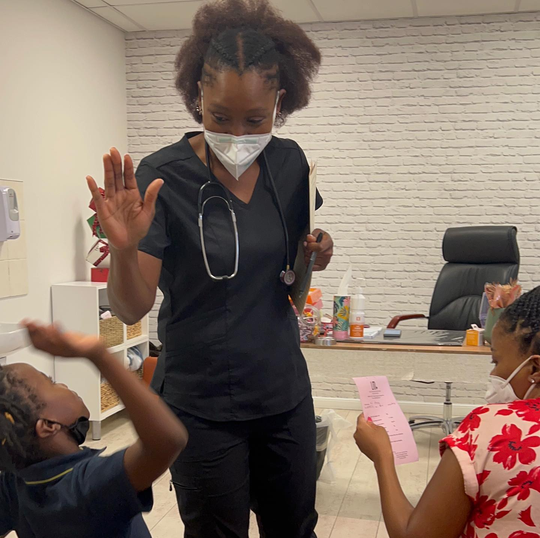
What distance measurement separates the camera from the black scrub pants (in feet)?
4.46

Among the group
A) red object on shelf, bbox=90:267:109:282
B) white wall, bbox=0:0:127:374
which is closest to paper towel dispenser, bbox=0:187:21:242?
white wall, bbox=0:0:127:374

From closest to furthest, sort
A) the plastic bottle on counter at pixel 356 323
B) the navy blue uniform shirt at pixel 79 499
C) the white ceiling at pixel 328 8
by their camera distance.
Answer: the navy blue uniform shirt at pixel 79 499 < the plastic bottle on counter at pixel 356 323 < the white ceiling at pixel 328 8

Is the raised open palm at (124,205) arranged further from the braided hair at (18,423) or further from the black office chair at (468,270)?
the black office chair at (468,270)

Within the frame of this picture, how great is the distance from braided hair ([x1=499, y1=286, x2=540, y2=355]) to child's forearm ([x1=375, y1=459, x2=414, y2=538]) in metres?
0.36

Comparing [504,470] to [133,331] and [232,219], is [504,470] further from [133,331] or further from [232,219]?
[133,331]

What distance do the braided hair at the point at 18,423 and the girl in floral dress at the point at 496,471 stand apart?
0.66 meters

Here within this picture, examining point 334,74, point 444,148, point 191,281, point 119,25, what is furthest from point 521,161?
point 191,281

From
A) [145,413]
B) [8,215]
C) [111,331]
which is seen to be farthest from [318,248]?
[111,331]

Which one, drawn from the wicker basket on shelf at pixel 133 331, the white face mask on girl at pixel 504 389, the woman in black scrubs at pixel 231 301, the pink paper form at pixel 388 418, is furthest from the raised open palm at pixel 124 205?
the wicker basket on shelf at pixel 133 331

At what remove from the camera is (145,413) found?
3.13 feet

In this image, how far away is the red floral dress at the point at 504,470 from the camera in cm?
107

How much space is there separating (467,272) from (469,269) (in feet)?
0.07

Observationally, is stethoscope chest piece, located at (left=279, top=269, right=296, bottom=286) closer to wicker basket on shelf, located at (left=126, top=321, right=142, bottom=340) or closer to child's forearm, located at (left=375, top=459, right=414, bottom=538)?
child's forearm, located at (left=375, top=459, right=414, bottom=538)

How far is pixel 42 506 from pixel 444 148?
4.03m
